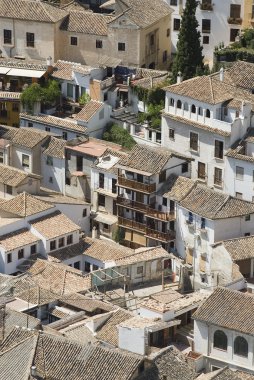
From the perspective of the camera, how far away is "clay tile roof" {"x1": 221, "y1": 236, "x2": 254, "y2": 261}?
96.6 metres

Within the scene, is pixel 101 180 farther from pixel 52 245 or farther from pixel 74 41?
pixel 74 41

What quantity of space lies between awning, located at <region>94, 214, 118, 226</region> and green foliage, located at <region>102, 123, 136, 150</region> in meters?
5.64

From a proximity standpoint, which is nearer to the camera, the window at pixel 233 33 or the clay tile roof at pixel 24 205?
the clay tile roof at pixel 24 205

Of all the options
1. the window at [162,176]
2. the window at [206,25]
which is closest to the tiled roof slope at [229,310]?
the window at [162,176]

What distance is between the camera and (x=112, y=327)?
9075 cm

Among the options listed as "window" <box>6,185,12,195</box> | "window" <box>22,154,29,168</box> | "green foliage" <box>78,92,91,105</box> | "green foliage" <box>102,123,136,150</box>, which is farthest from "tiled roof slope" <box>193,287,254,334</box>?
"green foliage" <box>78,92,91,105</box>

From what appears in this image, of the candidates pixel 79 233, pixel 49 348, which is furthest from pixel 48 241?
pixel 49 348

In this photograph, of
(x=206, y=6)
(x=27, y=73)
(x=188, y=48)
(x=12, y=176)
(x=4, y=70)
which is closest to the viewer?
(x=12, y=176)

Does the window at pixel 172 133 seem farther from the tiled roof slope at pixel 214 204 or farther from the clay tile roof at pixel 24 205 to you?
the clay tile roof at pixel 24 205

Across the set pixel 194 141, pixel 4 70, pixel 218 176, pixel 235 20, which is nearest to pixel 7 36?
pixel 4 70

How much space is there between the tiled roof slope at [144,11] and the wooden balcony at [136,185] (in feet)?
52.7

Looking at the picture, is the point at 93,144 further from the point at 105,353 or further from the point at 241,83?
A: the point at 105,353

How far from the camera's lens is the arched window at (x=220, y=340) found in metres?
88.9

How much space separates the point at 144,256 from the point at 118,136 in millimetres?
12640
